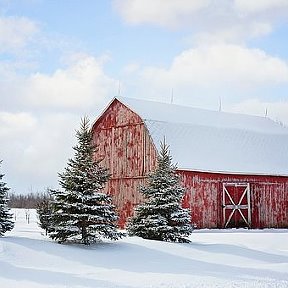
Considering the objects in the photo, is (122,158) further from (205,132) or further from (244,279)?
(244,279)

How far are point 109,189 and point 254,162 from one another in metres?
8.59

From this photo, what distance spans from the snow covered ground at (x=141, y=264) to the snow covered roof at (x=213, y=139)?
924 centimetres

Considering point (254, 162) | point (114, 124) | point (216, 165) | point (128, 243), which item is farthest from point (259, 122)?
point (128, 243)

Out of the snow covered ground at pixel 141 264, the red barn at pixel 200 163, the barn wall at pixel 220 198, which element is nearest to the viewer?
the snow covered ground at pixel 141 264

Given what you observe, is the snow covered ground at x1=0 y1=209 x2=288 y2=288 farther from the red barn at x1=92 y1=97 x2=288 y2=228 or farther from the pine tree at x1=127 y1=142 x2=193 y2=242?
the red barn at x1=92 y1=97 x2=288 y2=228

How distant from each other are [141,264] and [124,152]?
16.1 metres

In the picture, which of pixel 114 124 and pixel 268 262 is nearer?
pixel 268 262

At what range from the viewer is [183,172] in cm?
2884

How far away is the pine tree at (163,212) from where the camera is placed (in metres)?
20.3

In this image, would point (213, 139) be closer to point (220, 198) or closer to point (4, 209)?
point (220, 198)

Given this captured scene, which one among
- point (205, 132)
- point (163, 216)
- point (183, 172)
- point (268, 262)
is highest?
point (205, 132)

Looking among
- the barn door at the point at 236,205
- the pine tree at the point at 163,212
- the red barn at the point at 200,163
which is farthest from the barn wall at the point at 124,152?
the pine tree at the point at 163,212

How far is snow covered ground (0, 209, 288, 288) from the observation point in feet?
38.8

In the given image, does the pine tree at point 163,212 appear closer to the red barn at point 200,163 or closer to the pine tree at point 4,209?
the pine tree at point 4,209
